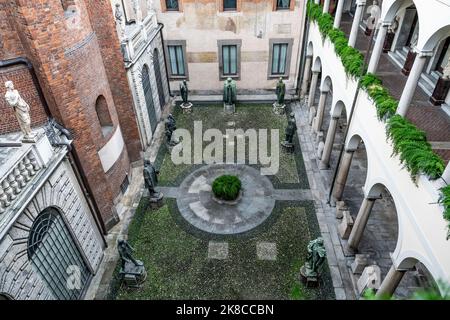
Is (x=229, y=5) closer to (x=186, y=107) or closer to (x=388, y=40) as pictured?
(x=186, y=107)

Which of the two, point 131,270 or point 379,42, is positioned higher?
point 379,42

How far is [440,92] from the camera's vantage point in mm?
12414

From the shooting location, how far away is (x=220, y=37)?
2169 centimetres

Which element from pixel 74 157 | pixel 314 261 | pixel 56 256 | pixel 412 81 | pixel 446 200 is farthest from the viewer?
pixel 314 261

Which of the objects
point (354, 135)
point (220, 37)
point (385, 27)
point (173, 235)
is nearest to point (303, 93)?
point (220, 37)

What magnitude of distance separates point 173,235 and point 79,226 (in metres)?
3.99

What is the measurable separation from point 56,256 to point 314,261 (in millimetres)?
8430

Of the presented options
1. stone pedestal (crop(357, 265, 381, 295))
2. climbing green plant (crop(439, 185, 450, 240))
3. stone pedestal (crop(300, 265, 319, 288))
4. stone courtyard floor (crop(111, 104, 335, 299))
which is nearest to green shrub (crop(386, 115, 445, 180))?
climbing green plant (crop(439, 185, 450, 240))

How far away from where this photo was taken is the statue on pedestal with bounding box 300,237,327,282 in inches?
440

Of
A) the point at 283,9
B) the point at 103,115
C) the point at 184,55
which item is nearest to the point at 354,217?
the point at 103,115

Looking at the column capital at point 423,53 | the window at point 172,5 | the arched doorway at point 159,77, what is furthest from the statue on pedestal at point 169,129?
the column capital at point 423,53

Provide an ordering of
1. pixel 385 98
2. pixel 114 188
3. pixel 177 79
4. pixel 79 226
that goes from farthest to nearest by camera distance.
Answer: pixel 177 79 < pixel 114 188 < pixel 79 226 < pixel 385 98

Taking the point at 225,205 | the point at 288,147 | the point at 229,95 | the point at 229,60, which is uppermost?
the point at 229,60

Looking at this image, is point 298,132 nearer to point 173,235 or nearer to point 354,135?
point 354,135
